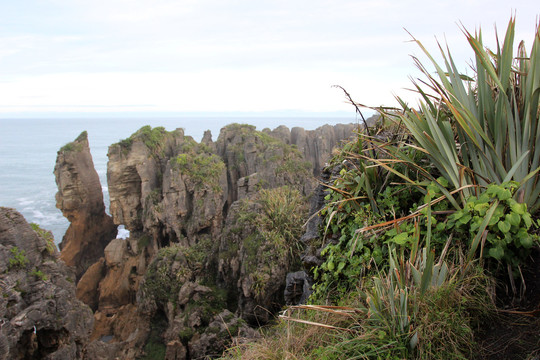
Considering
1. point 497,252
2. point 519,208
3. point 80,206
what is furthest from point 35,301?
point 80,206

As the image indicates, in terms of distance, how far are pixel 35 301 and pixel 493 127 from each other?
1217 centimetres

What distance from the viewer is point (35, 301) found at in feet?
37.1

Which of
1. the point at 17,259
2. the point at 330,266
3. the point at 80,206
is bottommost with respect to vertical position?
the point at 80,206

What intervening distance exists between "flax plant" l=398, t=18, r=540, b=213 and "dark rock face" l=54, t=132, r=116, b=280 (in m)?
27.8

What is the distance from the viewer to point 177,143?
28.7 metres

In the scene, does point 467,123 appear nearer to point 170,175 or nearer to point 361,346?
point 361,346

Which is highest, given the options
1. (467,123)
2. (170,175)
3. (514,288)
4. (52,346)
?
(467,123)

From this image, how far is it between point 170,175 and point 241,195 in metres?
4.71

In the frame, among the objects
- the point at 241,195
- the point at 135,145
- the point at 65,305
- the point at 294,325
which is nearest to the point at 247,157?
the point at 241,195

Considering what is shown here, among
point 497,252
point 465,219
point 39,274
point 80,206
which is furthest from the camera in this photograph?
point 80,206

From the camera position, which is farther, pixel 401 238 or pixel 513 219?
pixel 401 238

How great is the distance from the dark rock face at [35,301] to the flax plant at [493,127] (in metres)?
10.8

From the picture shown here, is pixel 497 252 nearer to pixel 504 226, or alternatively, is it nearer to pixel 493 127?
pixel 504 226

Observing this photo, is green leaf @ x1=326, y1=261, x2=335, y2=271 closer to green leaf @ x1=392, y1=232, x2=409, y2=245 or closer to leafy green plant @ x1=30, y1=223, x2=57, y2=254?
green leaf @ x1=392, y1=232, x2=409, y2=245
